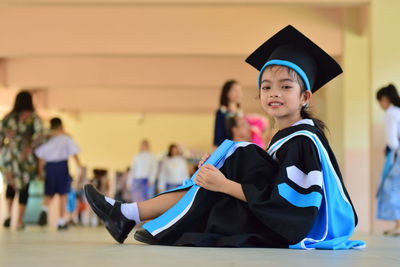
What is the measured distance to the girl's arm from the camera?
2.97 m

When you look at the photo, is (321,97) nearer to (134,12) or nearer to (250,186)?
(134,12)

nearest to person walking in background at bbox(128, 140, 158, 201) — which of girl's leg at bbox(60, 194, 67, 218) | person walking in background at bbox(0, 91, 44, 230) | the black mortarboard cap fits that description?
girl's leg at bbox(60, 194, 67, 218)

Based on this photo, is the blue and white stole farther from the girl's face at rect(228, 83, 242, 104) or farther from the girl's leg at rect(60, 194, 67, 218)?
the girl's leg at rect(60, 194, 67, 218)

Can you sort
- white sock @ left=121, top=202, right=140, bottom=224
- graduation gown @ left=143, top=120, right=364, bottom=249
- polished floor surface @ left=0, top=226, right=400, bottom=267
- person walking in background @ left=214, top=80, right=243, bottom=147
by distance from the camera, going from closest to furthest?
polished floor surface @ left=0, top=226, right=400, bottom=267
graduation gown @ left=143, top=120, right=364, bottom=249
white sock @ left=121, top=202, right=140, bottom=224
person walking in background @ left=214, top=80, right=243, bottom=147

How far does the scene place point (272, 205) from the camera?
2.94 m

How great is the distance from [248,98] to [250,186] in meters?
14.8

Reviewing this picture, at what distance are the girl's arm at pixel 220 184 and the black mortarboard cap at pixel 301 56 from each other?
1.92ft

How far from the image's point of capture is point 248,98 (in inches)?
699

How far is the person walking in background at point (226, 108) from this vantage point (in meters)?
6.63

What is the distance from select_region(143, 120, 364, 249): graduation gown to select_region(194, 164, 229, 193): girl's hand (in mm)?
57

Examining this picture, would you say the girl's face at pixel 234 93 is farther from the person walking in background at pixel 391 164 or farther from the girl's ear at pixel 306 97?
the girl's ear at pixel 306 97

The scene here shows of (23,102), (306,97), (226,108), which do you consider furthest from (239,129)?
(306,97)

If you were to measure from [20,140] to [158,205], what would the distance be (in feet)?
13.9

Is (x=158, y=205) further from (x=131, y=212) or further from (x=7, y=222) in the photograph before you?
(x=7, y=222)
